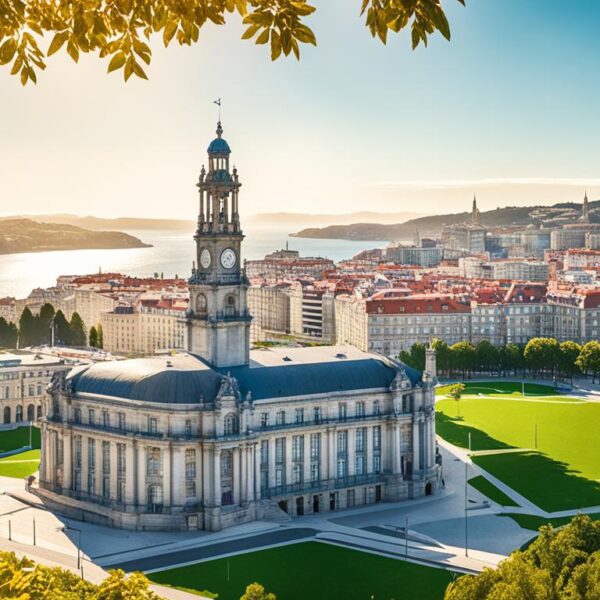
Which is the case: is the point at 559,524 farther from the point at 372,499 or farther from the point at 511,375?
the point at 511,375

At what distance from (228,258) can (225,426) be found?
39.3 ft

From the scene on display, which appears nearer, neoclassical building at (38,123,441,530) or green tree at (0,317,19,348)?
neoclassical building at (38,123,441,530)

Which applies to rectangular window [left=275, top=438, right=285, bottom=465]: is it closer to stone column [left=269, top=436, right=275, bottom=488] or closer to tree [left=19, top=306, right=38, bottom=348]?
stone column [left=269, top=436, right=275, bottom=488]

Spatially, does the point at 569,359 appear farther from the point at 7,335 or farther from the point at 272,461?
the point at 7,335

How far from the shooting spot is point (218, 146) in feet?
206

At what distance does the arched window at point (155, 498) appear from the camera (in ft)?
184

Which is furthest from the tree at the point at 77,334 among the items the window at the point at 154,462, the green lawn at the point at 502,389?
the window at the point at 154,462

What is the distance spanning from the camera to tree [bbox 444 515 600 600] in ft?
111

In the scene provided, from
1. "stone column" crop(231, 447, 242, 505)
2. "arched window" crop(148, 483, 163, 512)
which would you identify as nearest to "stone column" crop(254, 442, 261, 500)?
"stone column" crop(231, 447, 242, 505)

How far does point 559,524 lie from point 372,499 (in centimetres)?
1235

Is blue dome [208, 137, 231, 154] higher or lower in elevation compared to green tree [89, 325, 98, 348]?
higher

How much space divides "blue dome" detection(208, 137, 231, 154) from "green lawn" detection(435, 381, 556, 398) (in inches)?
1735

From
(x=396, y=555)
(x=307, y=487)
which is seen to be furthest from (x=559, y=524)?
(x=307, y=487)

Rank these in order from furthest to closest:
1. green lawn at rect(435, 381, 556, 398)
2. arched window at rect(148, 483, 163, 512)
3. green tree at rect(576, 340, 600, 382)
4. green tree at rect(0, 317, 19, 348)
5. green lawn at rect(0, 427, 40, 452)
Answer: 1. green tree at rect(0, 317, 19, 348)
2. green tree at rect(576, 340, 600, 382)
3. green lawn at rect(435, 381, 556, 398)
4. green lawn at rect(0, 427, 40, 452)
5. arched window at rect(148, 483, 163, 512)
